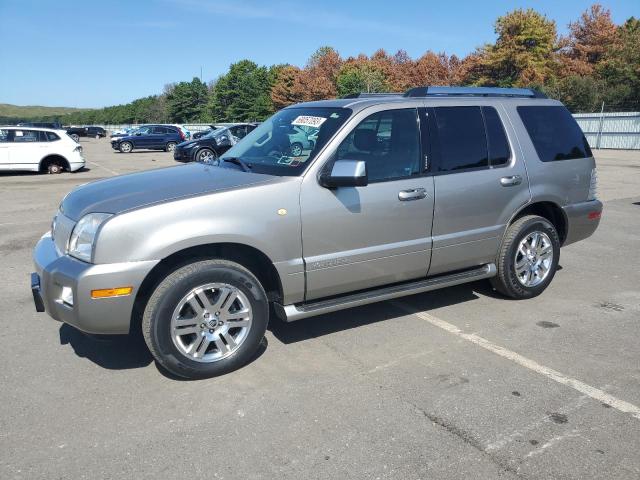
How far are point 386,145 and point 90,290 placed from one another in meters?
2.42

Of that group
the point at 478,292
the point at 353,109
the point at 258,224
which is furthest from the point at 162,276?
the point at 478,292

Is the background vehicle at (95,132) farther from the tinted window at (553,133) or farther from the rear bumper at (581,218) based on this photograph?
the rear bumper at (581,218)

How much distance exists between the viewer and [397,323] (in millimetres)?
4641

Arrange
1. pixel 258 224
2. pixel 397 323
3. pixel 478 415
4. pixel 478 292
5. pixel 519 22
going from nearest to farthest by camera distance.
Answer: pixel 478 415, pixel 258 224, pixel 397 323, pixel 478 292, pixel 519 22

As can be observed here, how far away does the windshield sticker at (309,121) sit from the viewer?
4.26 m

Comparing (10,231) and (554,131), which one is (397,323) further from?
(10,231)

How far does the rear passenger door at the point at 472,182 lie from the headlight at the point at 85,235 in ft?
8.42

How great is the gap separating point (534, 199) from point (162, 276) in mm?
3449

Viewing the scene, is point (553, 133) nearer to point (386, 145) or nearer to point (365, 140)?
point (386, 145)

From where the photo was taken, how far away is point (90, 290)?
10.7 ft

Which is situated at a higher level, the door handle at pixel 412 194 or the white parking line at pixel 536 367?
the door handle at pixel 412 194

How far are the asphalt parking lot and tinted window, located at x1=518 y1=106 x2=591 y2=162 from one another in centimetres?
147

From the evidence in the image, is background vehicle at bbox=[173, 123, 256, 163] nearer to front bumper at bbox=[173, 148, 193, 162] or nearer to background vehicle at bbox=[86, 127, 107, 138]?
front bumper at bbox=[173, 148, 193, 162]

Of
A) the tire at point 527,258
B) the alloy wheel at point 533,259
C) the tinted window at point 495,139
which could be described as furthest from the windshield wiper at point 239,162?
the alloy wheel at point 533,259
